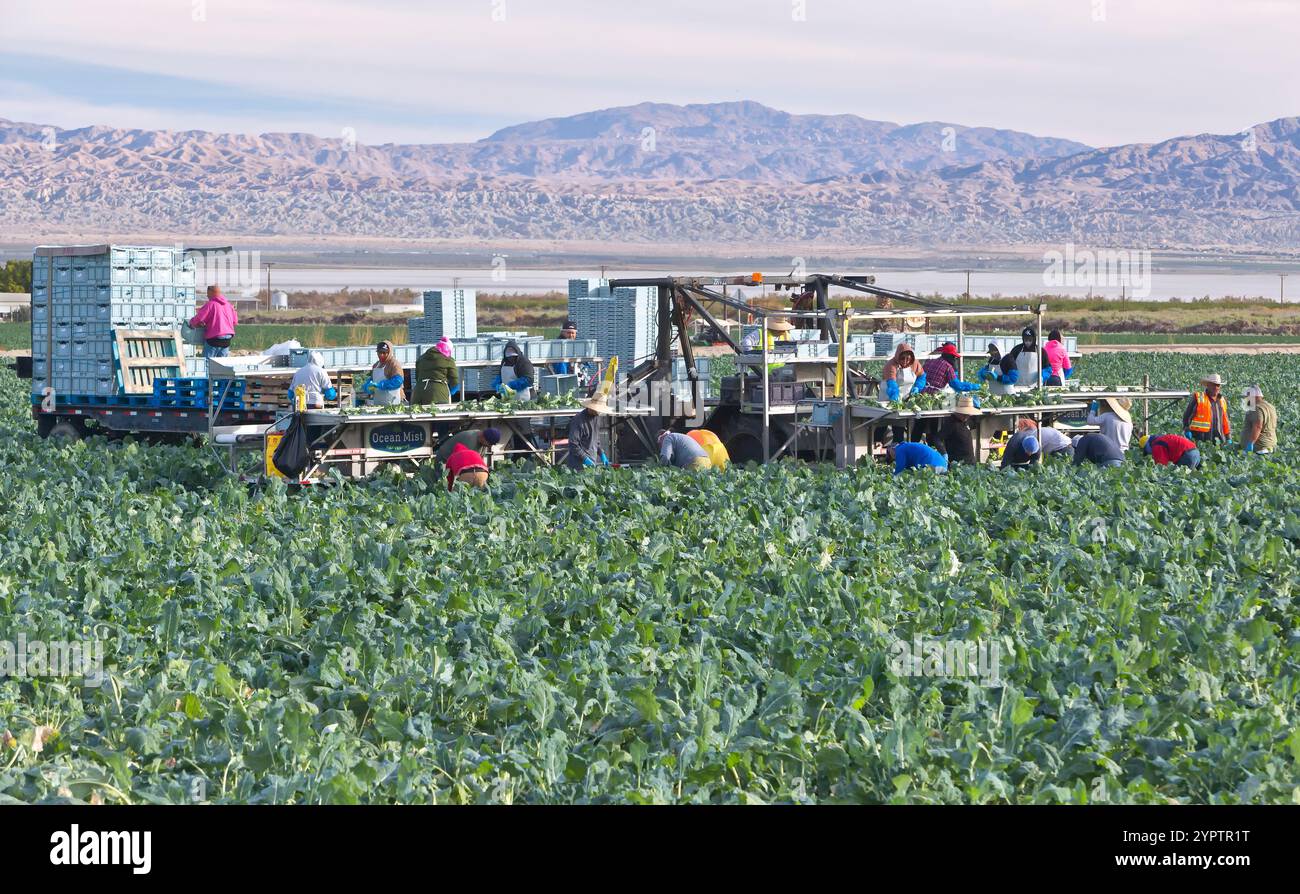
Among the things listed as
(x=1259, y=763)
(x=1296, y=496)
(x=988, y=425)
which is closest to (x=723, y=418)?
(x=988, y=425)

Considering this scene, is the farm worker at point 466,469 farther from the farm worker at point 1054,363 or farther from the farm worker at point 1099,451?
the farm worker at point 1054,363

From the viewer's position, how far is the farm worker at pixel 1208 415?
18.7 m

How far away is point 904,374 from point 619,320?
6700 mm

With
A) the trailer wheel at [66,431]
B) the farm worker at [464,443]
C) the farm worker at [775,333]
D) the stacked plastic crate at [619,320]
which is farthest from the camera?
the stacked plastic crate at [619,320]

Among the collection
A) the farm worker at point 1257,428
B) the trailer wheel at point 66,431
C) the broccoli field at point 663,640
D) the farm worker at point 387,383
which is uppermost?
the farm worker at point 387,383

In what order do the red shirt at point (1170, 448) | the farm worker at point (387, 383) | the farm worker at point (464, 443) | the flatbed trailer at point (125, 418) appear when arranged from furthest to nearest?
the flatbed trailer at point (125, 418), the farm worker at point (387, 383), the red shirt at point (1170, 448), the farm worker at point (464, 443)

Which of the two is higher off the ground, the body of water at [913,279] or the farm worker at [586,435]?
the body of water at [913,279]

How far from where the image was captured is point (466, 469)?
50.8ft

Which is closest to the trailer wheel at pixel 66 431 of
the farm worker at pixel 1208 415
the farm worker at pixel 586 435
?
the farm worker at pixel 586 435

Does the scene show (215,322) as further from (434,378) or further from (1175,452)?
(1175,452)

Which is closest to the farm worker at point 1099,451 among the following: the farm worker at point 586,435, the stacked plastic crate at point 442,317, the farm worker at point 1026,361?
the farm worker at point 1026,361

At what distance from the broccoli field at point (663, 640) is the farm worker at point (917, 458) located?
1.14 metres

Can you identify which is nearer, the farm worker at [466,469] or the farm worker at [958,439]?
the farm worker at [466,469]

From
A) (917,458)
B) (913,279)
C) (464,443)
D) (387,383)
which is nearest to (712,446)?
(917,458)
